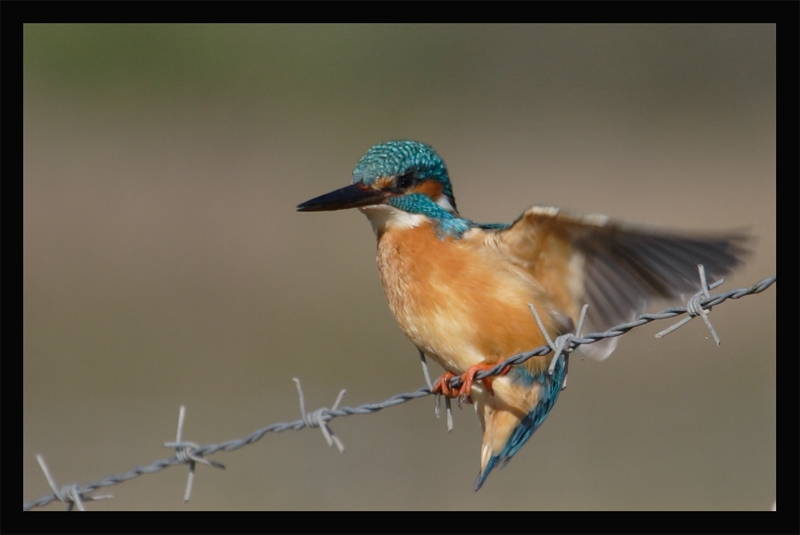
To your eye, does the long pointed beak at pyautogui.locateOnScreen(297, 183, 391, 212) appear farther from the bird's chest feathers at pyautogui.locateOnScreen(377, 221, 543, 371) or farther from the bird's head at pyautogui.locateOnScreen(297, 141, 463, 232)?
the bird's chest feathers at pyautogui.locateOnScreen(377, 221, 543, 371)

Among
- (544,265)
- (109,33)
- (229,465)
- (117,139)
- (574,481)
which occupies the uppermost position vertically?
(109,33)

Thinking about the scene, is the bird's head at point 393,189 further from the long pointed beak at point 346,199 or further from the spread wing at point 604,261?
the spread wing at point 604,261

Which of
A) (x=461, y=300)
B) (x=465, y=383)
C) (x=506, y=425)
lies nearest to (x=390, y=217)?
(x=461, y=300)

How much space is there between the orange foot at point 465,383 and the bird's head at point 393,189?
527 mm

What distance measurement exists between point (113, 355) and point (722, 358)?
4.74m

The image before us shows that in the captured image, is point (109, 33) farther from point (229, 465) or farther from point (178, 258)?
point (229, 465)

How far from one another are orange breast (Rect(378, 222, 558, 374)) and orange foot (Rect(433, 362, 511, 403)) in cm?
4

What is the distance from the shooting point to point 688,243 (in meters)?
2.93

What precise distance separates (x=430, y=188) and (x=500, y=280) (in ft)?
1.60

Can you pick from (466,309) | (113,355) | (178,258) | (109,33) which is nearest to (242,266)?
(178,258)

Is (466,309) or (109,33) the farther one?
(109,33)

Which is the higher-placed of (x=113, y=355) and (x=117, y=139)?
(x=117, y=139)

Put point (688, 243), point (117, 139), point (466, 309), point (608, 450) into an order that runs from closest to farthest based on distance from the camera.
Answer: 1. point (688, 243)
2. point (466, 309)
3. point (608, 450)
4. point (117, 139)

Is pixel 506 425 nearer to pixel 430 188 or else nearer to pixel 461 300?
pixel 461 300
